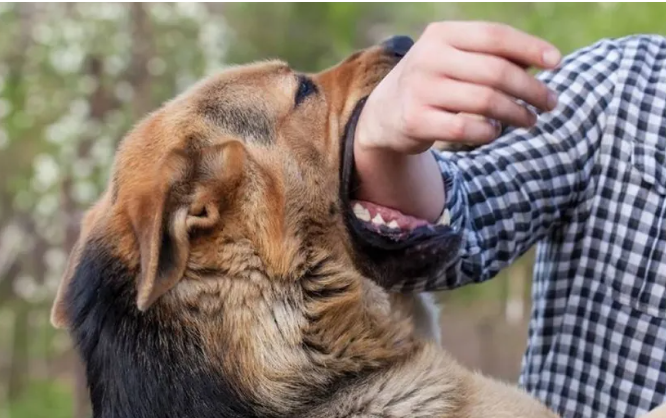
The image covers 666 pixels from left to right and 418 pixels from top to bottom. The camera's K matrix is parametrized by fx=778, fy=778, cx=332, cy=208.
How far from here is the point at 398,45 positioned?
231 centimetres

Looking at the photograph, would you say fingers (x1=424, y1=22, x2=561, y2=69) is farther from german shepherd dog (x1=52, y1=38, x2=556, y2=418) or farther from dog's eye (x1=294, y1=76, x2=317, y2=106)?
dog's eye (x1=294, y1=76, x2=317, y2=106)

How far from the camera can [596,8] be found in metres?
5.16

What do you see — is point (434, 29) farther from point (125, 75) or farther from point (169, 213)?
point (125, 75)

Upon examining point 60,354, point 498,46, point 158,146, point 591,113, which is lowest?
point 60,354

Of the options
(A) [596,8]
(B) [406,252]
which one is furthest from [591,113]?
(A) [596,8]

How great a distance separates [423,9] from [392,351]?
5.08 metres

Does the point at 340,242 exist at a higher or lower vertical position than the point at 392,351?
higher

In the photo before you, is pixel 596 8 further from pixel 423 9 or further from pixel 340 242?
pixel 340 242

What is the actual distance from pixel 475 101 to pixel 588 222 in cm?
89

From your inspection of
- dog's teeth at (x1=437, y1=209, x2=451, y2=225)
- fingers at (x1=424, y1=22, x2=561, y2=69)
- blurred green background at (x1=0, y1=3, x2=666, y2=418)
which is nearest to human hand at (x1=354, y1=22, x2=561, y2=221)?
fingers at (x1=424, y1=22, x2=561, y2=69)

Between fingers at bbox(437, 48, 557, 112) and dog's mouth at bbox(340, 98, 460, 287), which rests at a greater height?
fingers at bbox(437, 48, 557, 112)

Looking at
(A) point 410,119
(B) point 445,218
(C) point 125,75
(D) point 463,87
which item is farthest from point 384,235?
(C) point 125,75

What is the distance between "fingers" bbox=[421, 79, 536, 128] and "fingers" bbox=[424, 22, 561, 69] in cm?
7

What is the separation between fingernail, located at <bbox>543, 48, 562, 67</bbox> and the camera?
140cm
